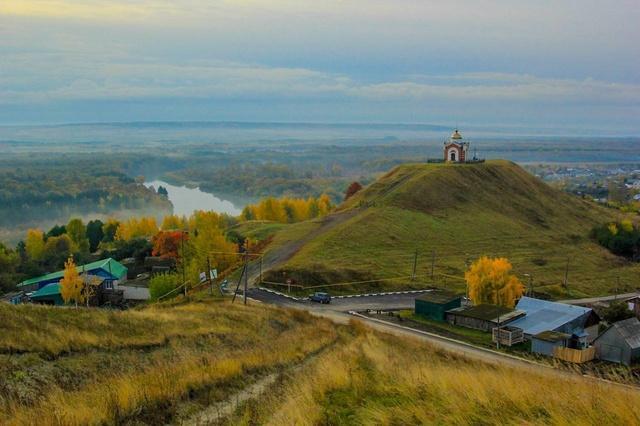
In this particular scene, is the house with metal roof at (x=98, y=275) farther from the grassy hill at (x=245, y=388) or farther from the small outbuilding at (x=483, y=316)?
the grassy hill at (x=245, y=388)

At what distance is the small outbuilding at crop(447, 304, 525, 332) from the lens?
44.3m

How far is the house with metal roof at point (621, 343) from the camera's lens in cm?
3862

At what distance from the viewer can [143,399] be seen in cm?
1047

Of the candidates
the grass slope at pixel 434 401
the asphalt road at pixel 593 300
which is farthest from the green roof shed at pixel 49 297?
the grass slope at pixel 434 401

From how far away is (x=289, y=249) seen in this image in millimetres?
65750

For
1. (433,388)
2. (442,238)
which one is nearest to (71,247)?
(442,238)

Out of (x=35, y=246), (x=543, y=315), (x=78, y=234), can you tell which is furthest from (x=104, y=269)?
(x=543, y=315)

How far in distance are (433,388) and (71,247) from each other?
8978 cm

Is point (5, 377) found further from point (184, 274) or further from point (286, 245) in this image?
point (286, 245)

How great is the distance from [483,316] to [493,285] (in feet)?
22.3

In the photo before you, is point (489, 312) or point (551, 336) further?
point (489, 312)

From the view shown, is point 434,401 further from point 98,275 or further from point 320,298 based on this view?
point 98,275

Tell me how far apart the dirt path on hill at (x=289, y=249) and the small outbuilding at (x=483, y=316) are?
1803cm

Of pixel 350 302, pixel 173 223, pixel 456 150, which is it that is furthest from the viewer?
pixel 173 223
